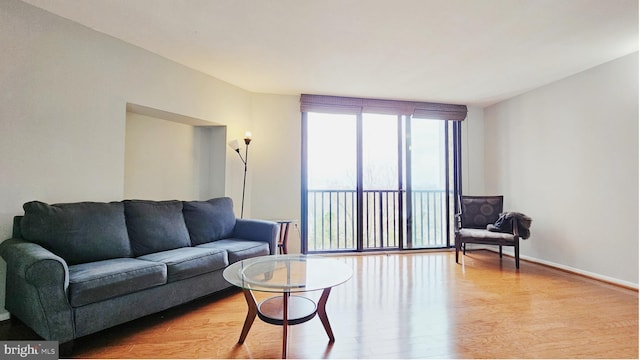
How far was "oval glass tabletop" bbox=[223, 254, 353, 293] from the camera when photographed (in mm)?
1701

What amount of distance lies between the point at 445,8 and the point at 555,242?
3.20 meters

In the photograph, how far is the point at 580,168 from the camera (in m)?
3.30

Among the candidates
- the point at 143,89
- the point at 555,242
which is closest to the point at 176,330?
the point at 143,89

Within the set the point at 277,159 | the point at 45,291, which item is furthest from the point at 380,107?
the point at 45,291

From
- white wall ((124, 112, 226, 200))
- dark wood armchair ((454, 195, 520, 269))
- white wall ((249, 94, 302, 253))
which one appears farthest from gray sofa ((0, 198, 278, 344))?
dark wood armchair ((454, 195, 520, 269))

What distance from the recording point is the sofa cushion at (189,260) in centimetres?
220

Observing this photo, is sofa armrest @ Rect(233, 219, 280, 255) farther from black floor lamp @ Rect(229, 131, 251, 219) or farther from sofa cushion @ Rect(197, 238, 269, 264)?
black floor lamp @ Rect(229, 131, 251, 219)

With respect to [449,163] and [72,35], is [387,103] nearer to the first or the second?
[449,163]

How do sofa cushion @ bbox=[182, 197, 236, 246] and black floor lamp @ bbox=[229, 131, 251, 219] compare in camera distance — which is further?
black floor lamp @ bbox=[229, 131, 251, 219]

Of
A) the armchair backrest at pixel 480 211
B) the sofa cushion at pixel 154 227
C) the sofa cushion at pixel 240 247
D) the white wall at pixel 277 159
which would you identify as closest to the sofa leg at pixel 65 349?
the sofa cushion at pixel 154 227

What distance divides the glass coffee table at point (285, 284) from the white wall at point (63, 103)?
1.59m

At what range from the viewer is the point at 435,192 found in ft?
15.4

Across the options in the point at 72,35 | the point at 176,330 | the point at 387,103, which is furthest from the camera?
the point at 387,103

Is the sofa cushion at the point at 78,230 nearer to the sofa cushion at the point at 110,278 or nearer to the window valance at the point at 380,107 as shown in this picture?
the sofa cushion at the point at 110,278
